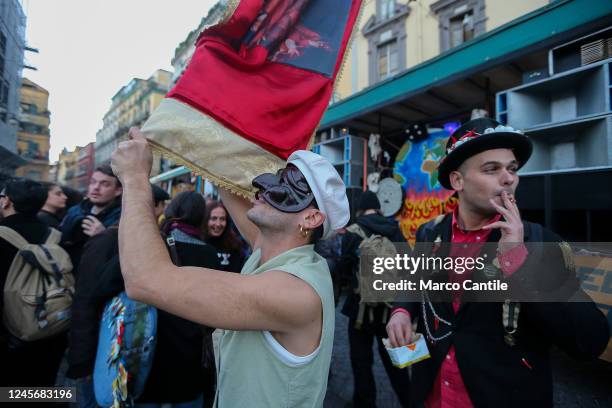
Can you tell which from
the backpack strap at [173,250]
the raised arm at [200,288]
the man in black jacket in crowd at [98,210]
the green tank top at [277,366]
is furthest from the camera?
the man in black jacket in crowd at [98,210]

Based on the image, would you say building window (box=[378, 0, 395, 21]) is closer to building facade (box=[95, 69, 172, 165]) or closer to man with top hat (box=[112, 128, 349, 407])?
man with top hat (box=[112, 128, 349, 407])

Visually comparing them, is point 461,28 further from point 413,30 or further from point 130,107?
point 130,107

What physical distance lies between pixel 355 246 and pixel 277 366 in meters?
2.57

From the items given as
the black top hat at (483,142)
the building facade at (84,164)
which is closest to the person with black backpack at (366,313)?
the black top hat at (483,142)

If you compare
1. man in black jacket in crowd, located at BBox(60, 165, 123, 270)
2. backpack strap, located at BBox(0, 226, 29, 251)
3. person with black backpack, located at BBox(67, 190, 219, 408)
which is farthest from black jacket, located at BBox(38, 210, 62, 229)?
person with black backpack, located at BBox(67, 190, 219, 408)

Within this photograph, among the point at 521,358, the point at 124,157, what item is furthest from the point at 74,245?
the point at 521,358

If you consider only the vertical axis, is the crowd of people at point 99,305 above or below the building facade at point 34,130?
below

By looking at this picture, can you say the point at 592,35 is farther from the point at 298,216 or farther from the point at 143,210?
the point at 143,210

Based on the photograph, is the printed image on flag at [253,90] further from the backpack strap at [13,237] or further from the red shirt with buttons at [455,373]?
the backpack strap at [13,237]

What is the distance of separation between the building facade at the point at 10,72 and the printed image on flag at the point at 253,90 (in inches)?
1118

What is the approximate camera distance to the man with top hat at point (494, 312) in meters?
1.30

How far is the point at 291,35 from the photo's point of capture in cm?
182

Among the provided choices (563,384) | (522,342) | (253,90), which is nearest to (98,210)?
(253,90)

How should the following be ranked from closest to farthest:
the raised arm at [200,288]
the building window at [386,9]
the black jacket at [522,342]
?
the raised arm at [200,288], the black jacket at [522,342], the building window at [386,9]
